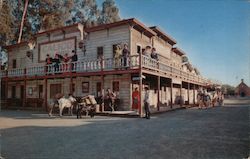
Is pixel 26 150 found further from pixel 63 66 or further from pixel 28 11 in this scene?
pixel 28 11

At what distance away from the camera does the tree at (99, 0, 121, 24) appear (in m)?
37.9

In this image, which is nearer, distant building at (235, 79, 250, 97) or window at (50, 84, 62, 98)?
window at (50, 84, 62, 98)

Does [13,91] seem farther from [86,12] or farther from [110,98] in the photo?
[86,12]

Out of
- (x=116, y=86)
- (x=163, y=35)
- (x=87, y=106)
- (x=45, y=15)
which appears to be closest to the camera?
(x=87, y=106)

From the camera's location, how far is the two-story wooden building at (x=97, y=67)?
14.7 metres

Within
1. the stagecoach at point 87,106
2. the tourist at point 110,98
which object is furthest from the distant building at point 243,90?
the stagecoach at point 87,106

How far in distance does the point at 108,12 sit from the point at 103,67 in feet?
84.2

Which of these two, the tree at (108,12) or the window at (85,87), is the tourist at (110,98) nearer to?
the window at (85,87)

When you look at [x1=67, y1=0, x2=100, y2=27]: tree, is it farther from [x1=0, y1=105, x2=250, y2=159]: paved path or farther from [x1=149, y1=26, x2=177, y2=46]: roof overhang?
[x1=0, y1=105, x2=250, y2=159]: paved path

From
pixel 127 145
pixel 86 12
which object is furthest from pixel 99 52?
pixel 86 12

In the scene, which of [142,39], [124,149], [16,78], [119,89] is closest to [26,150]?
[124,149]

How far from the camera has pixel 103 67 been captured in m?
14.7

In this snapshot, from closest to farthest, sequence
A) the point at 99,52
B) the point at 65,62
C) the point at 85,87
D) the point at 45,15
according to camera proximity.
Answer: the point at 65,62
the point at 99,52
the point at 85,87
the point at 45,15

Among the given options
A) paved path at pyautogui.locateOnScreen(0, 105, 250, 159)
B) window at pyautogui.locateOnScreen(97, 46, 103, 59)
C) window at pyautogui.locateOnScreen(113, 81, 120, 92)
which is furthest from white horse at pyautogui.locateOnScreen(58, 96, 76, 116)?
paved path at pyautogui.locateOnScreen(0, 105, 250, 159)
